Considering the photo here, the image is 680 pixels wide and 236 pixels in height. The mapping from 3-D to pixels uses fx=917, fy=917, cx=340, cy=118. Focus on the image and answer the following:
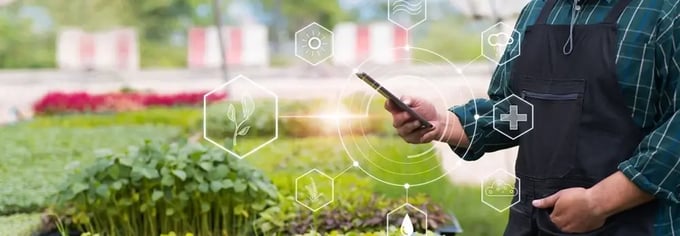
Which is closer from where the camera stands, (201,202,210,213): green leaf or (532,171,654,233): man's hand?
(532,171,654,233): man's hand

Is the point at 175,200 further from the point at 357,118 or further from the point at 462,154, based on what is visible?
the point at 462,154

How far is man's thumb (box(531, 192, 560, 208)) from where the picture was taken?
1327mm

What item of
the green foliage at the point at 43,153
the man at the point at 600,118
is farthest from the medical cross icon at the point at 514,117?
the green foliage at the point at 43,153

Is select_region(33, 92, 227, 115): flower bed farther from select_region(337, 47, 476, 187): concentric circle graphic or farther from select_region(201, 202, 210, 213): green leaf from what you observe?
select_region(337, 47, 476, 187): concentric circle graphic

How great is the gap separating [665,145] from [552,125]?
0.17 metres

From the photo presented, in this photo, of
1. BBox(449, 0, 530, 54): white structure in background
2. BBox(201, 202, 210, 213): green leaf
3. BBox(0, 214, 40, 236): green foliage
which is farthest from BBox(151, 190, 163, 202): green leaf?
BBox(449, 0, 530, 54): white structure in background

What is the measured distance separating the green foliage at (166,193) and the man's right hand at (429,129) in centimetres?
98

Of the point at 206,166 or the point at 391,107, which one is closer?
the point at 391,107

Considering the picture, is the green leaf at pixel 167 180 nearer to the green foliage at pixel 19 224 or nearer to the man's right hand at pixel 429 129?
the green foliage at pixel 19 224

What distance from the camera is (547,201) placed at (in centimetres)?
134

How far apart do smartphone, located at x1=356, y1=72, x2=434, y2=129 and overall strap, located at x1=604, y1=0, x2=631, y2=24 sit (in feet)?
1.01

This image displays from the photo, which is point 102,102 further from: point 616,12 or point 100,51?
point 616,12

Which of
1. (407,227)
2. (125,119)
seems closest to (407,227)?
(407,227)

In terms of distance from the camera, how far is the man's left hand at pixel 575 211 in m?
1.29
